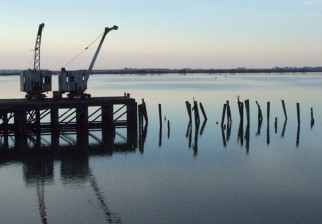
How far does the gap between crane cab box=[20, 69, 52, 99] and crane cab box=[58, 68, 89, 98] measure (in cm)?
150

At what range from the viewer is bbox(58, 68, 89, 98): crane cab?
4953 cm

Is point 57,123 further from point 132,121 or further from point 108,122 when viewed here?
point 132,121

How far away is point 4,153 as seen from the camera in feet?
127

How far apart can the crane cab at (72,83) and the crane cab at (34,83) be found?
150 cm

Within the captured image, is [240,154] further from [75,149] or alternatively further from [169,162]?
[75,149]

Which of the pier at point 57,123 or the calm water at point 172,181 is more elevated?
the pier at point 57,123

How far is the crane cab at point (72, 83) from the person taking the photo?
163 feet

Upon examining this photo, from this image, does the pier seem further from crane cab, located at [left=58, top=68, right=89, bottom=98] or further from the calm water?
crane cab, located at [left=58, top=68, right=89, bottom=98]

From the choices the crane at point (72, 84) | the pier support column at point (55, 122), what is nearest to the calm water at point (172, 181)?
the pier support column at point (55, 122)

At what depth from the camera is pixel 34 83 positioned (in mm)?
49000

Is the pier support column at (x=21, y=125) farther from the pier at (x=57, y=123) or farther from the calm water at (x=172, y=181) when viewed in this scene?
the calm water at (x=172, y=181)

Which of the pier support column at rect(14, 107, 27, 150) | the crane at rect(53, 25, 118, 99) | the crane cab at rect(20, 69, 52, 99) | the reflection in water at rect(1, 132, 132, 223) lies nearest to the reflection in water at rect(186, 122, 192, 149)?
the reflection in water at rect(1, 132, 132, 223)

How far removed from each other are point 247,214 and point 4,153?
2192 centimetres

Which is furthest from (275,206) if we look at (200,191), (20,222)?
(20,222)
